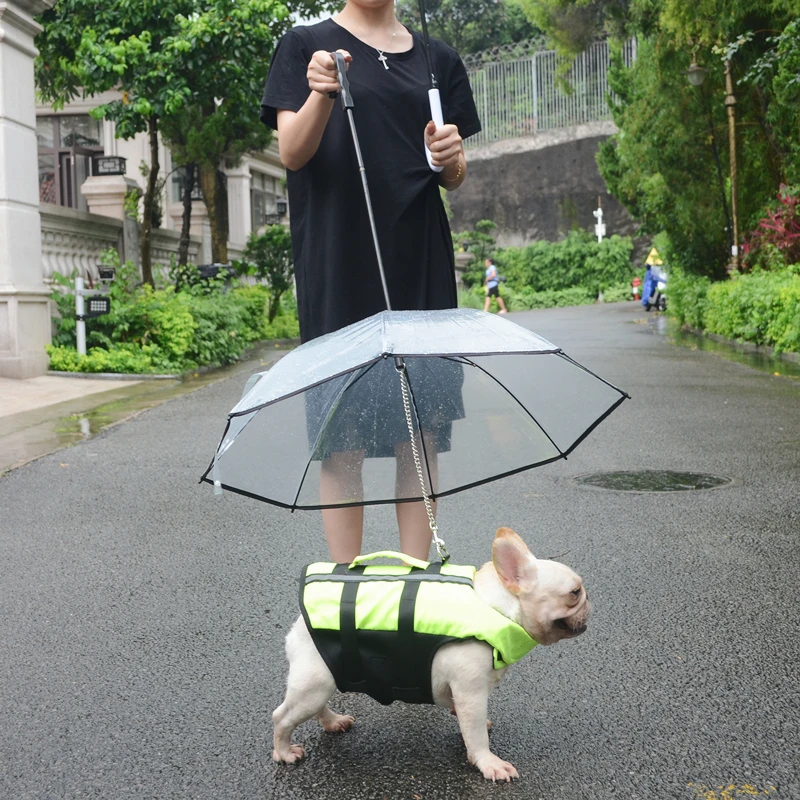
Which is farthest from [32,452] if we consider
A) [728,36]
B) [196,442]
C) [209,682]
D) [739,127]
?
[739,127]

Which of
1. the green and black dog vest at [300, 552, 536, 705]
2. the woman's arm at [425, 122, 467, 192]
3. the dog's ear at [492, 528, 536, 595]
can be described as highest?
the woman's arm at [425, 122, 467, 192]

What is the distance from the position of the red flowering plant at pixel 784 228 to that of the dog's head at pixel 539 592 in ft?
46.9

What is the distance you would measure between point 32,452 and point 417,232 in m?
4.86

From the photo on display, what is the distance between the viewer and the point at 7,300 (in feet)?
36.3

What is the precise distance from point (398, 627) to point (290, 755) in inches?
18.1

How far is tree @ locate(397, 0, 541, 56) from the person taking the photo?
47.1 metres

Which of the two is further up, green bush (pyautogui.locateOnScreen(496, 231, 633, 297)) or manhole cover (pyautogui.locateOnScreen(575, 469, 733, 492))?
green bush (pyautogui.locateOnScreen(496, 231, 633, 297))


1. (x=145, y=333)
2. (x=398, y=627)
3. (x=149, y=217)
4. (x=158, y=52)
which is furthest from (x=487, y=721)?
(x=149, y=217)

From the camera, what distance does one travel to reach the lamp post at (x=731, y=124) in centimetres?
1769

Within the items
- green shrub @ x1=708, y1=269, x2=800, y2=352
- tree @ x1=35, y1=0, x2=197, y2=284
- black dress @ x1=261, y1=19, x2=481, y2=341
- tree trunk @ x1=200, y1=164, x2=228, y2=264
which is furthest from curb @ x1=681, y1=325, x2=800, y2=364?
black dress @ x1=261, y1=19, x2=481, y2=341

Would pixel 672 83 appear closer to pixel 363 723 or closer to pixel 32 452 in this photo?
pixel 32 452

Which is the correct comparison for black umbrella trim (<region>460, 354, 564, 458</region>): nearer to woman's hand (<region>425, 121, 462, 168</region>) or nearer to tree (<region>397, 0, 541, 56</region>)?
woman's hand (<region>425, 121, 462, 168</region>)

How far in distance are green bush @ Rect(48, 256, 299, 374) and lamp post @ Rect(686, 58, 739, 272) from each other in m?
8.98

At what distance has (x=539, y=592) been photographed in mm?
2412
